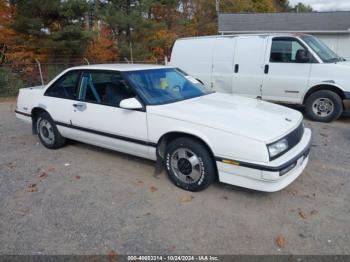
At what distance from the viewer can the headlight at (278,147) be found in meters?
3.28

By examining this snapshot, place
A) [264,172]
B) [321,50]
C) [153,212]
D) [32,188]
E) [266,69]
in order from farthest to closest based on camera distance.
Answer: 1. [266,69]
2. [321,50]
3. [32,188]
4. [153,212]
5. [264,172]

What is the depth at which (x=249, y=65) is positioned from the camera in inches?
307

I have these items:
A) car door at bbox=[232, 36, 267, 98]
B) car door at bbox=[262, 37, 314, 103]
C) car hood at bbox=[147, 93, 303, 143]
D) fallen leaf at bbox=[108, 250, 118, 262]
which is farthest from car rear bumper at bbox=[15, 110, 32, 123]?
car door at bbox=[262, 37, 314, 103]

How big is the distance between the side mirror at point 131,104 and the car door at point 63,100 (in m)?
1.27

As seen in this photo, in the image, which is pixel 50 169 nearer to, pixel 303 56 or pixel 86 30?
pixel 303 56

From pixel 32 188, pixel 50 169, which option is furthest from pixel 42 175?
pixel 32 188

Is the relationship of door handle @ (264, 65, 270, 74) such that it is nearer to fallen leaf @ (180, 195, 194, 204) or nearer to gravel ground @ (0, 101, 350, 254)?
gravel ground @ (0, 101, 350, 254)

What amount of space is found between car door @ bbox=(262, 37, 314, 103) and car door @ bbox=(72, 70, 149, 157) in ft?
14.4

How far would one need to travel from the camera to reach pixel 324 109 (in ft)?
23.3

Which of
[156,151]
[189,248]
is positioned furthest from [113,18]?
[189,248]

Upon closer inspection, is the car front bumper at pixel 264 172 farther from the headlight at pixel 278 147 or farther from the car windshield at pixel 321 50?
the car windshield at pixel 321 50

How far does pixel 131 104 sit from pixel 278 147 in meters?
1.83

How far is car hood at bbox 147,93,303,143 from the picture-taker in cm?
343

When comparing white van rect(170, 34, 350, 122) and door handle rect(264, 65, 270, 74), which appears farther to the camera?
door handle rect(264, 65, 270, 74)
